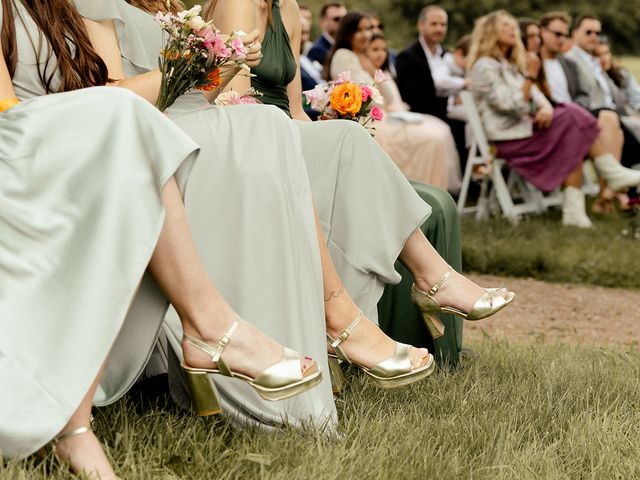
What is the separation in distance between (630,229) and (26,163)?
7.61 metres

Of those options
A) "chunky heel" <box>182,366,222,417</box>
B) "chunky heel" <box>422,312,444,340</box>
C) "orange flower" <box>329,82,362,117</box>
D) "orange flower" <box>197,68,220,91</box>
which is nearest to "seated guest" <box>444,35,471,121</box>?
"orange flower" <box>329,82,362,117</box>

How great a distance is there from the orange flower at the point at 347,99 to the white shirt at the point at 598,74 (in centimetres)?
692

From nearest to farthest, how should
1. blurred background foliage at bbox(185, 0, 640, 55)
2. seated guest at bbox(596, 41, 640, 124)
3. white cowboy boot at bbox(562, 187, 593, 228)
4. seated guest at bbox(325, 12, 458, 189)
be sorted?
seated guest at bbox(325, 12, 458, 189), white cowboy boot at bbox(562, 187, 593, 228), seated guest at bbox(596, 41, 640, 124), blurred background foliage at bbox(185, 0, 640, 55)

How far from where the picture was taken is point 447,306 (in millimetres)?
3641

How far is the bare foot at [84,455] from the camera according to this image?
96.4 inches

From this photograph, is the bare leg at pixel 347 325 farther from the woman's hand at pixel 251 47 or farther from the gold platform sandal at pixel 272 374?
the woman's hand at pixel 251 47

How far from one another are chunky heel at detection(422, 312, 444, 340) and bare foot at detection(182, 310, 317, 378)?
1.11m

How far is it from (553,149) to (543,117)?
35cm

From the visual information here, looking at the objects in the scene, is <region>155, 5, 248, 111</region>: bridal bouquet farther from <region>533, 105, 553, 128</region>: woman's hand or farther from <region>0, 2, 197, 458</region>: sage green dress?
<region>533, 105, 553, 128</region>: woman's hand

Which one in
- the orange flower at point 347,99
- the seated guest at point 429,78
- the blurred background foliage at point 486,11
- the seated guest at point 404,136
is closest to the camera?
the orange flower at point 347,99

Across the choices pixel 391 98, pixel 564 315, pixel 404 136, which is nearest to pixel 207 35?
pixel 564 315

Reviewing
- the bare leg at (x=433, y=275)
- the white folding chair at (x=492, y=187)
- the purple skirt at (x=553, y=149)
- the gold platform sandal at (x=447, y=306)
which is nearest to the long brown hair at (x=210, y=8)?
the bare leg at (x=433, y=275)

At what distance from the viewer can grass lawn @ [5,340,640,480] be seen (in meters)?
2.63

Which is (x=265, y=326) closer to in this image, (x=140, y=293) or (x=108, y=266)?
(x=140, y=293)
